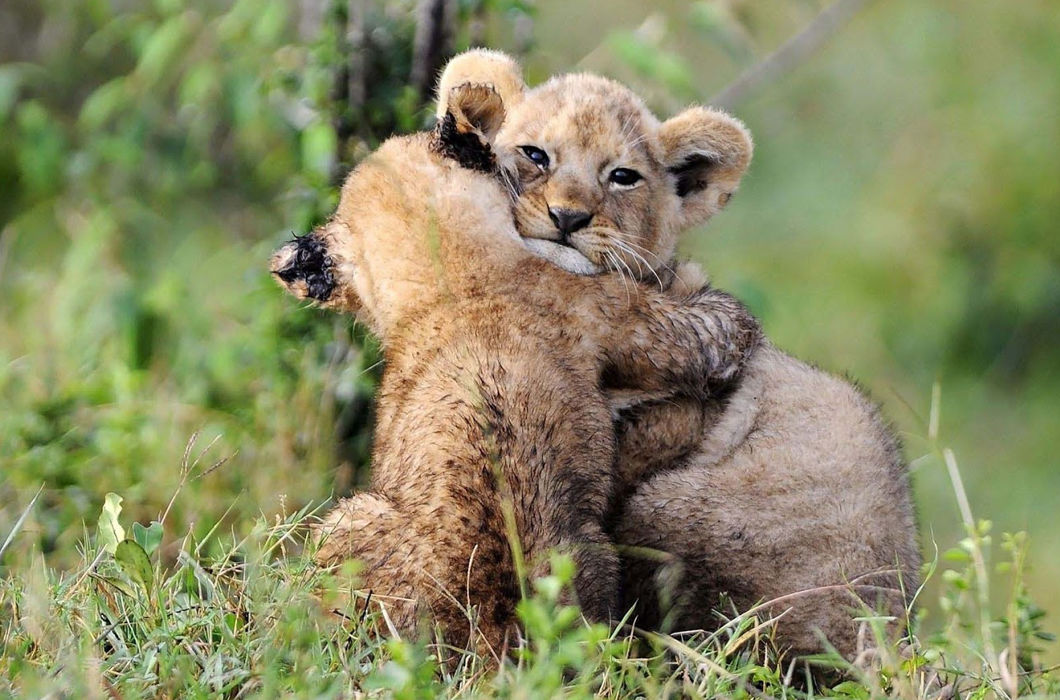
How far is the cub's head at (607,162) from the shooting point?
4.21m

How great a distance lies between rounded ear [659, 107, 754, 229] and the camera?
186 inches

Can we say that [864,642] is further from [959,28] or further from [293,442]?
[959,28]

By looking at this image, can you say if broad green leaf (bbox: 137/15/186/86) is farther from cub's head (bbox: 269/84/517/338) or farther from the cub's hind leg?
the cub's hind leg

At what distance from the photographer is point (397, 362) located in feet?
12.6

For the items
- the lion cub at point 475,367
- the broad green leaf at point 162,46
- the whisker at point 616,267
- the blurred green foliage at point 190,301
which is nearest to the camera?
the lion cub at point 475,367

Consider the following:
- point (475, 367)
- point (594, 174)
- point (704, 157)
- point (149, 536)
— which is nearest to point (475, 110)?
point (594, 174)

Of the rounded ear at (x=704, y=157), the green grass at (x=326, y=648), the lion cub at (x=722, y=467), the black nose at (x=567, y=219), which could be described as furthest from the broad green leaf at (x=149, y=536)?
the rounded ear at (x=704, y=157)

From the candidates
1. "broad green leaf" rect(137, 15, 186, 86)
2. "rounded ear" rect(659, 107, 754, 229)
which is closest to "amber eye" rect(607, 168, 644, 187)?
"rounded ear" rect(659, 107, 754, 229)

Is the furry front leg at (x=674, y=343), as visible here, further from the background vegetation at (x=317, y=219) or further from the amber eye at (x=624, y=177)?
the background vegetation at (x=317, y=219)

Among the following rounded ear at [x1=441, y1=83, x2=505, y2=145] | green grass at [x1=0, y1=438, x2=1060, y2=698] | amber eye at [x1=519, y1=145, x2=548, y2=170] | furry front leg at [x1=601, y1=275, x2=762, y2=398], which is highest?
rounded ear at [x1=441, y1=83, x2=505, y2=145]

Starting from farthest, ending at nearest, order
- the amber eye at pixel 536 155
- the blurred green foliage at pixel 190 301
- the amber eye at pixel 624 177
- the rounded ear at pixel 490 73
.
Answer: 1. the blurred green foliage at pixel 190 301
2. the rounded ear at pixel 490 73
3. the amber eye at pixel 624 177
4. the amber eye at pixel 536 155

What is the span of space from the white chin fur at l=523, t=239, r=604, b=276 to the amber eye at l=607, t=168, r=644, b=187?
492 millimetres

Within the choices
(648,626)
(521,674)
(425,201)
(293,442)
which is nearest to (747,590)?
(648,626)

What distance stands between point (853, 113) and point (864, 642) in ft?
25.9
